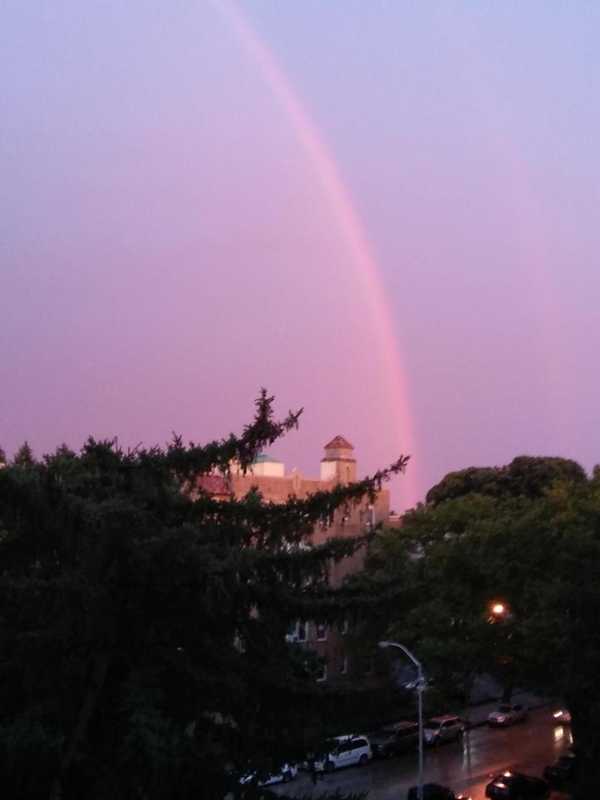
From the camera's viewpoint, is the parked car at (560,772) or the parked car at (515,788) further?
the parked car at (560,772)

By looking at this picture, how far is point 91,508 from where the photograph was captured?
1259 cm

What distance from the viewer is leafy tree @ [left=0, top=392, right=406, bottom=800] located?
12.7 m

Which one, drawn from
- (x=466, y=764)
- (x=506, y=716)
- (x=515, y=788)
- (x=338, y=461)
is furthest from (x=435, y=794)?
(x=338, y=461)

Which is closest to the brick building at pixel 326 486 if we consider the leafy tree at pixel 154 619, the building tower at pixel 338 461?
the building tower at pixel 338 461

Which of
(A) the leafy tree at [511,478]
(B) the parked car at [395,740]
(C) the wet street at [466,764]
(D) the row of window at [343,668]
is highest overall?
(A) the leafy tree at [511,478]

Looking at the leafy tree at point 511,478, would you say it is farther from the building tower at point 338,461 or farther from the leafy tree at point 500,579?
the leafy tree at point 500,579

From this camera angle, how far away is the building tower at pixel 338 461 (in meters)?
55.8

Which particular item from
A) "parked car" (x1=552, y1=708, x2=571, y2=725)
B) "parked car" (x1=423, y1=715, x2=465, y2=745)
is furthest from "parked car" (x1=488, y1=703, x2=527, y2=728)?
"parked car" (x1=423, y1=715, x2=465, y2=745)

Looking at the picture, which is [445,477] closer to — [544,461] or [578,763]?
[544,461]

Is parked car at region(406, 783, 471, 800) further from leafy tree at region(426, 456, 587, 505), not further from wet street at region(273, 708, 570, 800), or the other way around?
leafy tree at region(426, 456, 587, 505)

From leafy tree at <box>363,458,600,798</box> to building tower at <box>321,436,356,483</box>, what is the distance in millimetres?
13864

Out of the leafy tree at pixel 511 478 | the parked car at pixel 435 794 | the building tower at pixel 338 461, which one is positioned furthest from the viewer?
the leafy tree at pixel 511 478

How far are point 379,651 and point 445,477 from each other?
27.5 meters

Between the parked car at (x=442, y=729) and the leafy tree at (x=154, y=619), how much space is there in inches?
1138
